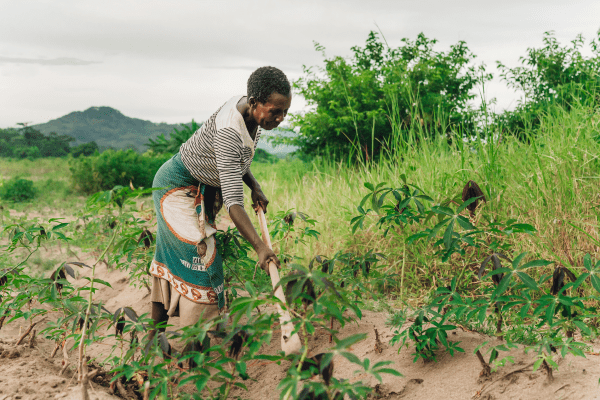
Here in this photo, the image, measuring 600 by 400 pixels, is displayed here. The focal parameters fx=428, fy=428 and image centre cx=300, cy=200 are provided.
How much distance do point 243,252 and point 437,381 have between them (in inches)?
50.0

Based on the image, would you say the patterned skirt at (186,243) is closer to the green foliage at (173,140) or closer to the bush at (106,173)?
the bush at (106,173)

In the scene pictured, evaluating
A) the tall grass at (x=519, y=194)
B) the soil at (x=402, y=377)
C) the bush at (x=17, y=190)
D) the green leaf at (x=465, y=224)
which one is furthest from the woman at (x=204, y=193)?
the bush at (x=17, y=190)

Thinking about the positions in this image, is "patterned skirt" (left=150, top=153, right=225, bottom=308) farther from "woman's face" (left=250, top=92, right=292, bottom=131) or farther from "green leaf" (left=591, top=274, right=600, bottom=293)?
"green leaf" (left=591, top=274, right=600, bottom=293)

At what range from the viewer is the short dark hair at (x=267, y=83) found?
200 centimetres

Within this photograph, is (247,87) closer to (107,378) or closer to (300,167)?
(107,378)

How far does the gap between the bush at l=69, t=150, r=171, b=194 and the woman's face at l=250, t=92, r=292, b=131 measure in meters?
6.89

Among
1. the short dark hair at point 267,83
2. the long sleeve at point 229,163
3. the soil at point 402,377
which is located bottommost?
the soil at point 402,377

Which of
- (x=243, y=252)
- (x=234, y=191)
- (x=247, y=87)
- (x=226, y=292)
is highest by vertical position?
(x=247, y=87)

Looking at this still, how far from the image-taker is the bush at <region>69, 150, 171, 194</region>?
334 inches

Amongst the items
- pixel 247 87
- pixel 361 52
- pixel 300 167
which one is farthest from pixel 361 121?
pixel 247 87

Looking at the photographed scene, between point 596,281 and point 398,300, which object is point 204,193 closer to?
point 398,300

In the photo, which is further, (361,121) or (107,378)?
(361,121)

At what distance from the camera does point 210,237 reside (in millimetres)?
2346

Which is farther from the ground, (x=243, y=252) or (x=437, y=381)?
(x=243, y=252)
